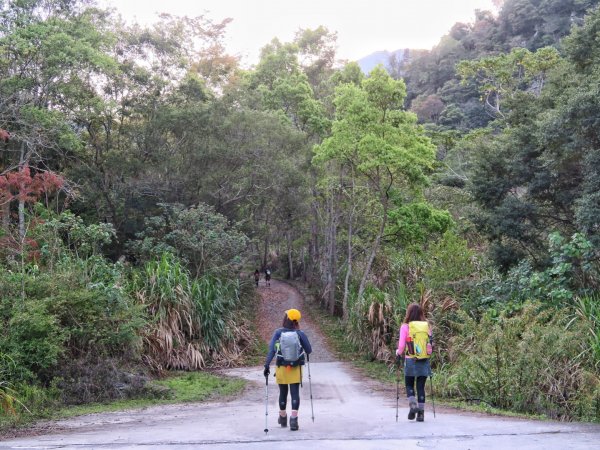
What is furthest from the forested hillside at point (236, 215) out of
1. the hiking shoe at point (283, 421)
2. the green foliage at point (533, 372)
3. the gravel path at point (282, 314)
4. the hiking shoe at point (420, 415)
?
the hiking shoe at point (283, 421)

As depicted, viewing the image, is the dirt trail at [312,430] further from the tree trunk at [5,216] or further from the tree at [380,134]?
the tree at [380,134]

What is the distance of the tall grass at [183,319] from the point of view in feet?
49.0

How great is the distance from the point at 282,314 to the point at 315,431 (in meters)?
20.5

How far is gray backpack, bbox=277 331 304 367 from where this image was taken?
7.36 m

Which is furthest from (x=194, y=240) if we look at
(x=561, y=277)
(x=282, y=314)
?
(x=561, y=277)

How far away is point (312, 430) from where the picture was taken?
7320 mm

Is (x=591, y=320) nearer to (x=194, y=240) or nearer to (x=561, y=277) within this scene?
(x=561, y=277)

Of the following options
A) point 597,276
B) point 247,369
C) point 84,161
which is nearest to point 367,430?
point 597,276

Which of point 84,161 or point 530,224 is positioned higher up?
point 84,161

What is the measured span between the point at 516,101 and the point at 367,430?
13.7 m

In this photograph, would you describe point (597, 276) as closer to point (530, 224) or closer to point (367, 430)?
point (530, 224)

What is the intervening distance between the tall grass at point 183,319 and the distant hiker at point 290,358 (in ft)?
24.6

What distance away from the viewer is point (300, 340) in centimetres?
746

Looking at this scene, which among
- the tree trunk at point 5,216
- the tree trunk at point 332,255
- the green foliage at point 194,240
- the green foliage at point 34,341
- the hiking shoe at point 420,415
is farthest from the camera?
the tree trunk at point 332,255
